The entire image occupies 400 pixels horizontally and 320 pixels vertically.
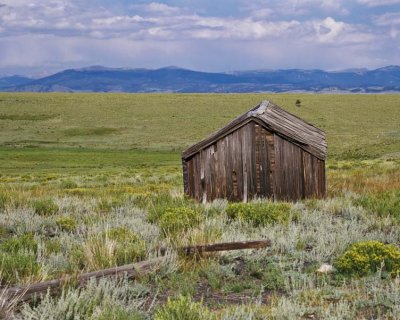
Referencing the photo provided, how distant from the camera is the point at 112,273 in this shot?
270 inches

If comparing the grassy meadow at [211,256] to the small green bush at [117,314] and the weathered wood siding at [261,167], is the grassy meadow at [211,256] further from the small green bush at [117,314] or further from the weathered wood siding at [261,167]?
the weathered wood siding at [261,167]

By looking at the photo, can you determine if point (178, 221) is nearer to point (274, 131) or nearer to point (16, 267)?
point (16, 267)

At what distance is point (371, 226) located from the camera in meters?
10.3

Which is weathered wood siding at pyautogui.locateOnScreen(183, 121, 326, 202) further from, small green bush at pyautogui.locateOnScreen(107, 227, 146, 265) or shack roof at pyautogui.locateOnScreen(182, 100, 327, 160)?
small green bush at pyautogui.locateOnScreen(107, 227, 146, 265)

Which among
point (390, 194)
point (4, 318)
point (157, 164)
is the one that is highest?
point (4, 318)

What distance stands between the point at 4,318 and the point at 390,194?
11045 mm

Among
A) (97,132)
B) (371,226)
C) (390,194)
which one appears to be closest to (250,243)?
(371,226)

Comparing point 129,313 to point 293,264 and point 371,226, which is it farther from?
point 371,226

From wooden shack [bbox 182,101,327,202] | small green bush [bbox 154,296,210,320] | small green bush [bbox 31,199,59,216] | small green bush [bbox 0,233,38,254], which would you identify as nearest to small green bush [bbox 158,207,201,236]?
small green bush [bbox 0,233,38,254]

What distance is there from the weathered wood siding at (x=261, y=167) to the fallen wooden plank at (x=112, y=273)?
25.7ft

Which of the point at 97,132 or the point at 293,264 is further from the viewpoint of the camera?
the point at 97,132

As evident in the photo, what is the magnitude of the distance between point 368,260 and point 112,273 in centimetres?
332

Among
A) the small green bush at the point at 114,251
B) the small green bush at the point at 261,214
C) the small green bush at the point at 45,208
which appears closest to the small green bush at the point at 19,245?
the small green bush at the point at 114,251

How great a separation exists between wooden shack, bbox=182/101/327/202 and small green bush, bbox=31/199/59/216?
481 cm
